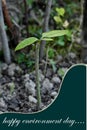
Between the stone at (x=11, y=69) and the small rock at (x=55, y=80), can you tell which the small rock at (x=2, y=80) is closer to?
the stone at (x=11, y=69)

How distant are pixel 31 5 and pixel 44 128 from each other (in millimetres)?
617

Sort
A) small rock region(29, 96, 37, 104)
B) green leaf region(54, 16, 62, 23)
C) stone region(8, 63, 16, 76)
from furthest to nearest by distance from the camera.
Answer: green leaf region(54, 16, 62, 23)
stone region(8, 63, 16, 76)
small rock region(29, 96, 37, 104)

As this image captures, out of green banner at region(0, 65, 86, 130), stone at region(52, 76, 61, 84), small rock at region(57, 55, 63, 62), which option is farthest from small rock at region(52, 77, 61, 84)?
green banner at region(0, 65, 86, 130)

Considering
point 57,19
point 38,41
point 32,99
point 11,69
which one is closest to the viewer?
point 38,41

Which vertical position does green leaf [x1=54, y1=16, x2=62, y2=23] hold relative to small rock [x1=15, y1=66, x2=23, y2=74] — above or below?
above

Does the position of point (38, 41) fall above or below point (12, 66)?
above

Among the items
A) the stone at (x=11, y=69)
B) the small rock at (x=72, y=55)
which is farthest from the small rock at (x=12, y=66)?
the small rock at (x=72, y=55)

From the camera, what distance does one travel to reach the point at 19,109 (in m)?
1.61

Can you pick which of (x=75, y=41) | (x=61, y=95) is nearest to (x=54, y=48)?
(x=75, y=41)

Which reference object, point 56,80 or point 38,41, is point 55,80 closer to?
point 56,80

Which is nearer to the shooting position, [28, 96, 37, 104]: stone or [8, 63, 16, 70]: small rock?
[28, 96, 37, 104]: stone

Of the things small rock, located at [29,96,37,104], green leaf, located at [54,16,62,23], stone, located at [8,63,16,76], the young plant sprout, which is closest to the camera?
the young plant sprout

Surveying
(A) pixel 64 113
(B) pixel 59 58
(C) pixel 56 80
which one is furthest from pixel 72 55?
(A) pixel 64 113

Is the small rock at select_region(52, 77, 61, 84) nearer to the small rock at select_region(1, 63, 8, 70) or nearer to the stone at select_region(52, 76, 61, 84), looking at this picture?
the stone at select_region(52, 76, 61, 84)
